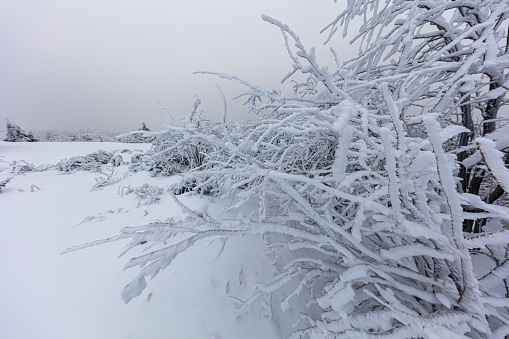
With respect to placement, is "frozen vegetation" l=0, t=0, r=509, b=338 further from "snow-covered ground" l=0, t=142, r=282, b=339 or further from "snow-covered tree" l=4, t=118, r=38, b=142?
"snow-covered tree" l=4, t=118, r=38, b=142

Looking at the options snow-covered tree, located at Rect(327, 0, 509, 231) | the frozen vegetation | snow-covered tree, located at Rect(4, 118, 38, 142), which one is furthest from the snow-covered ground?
snow-covered tree, located at Rect(4, 118, 38, 142)

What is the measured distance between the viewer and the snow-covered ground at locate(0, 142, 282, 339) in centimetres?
84

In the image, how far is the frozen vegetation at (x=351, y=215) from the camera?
1.51 ft

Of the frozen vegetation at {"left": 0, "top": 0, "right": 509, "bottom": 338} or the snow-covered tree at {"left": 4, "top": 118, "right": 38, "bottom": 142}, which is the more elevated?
the frozen vegetation at {"left": 0, "top": 0, "right": 509, "bottom": 338}

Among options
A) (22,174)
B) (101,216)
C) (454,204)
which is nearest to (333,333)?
(454,204)

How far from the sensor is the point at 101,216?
170 cm

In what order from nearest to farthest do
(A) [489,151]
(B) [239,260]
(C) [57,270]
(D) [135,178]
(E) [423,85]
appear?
(A) [489,151] < (E) [423,85] < (C) [57,270] < (B) [239,260] < (D) [135,178]

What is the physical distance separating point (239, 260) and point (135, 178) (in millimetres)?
2233

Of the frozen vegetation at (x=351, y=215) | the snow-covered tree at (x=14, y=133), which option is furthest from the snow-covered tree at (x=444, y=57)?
the snow-covered tree at (x=14, y=133)

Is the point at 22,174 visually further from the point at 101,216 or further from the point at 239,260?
the point at 239,260

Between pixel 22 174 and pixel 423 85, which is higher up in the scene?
pixel 423 85

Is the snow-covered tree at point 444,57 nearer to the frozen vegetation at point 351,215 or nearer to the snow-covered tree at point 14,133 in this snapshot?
the frozen vegetation at point 351,215

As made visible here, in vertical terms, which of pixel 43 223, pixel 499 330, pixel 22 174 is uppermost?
pixel 499 330

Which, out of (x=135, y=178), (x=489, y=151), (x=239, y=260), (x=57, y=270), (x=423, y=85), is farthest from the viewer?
(x=135, y=178)
